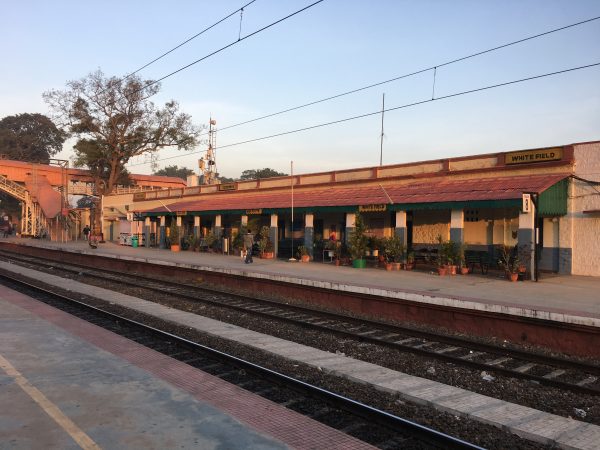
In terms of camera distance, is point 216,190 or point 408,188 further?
point 216,190

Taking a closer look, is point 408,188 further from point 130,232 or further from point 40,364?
point 130,232

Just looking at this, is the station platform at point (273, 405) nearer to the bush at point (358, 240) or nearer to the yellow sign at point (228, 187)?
the bush at point (358, 240)

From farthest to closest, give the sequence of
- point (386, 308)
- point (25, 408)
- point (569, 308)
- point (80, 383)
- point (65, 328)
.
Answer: point (386, 308)
point (569, 308)
point (65, 328)
point (80, 383)
point (25, 408)

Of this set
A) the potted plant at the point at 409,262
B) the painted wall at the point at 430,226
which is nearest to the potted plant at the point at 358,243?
the potted plant at the point at 409,262

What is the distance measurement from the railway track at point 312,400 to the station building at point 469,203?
42.2 ft

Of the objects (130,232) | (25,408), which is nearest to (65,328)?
(25,408)

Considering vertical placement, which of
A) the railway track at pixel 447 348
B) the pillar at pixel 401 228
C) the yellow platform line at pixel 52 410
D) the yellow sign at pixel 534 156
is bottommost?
the railway track at pixel 447 348

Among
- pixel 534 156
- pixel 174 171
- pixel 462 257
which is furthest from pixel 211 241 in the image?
pixel 174 171

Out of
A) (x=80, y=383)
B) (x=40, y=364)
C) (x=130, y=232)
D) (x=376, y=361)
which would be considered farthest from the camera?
(x=130, y=232)

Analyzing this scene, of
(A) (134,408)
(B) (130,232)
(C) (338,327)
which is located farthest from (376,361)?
(B) (130,232)

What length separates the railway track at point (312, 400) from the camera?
4875 mm

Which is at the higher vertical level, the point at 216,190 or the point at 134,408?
the point at 216,190

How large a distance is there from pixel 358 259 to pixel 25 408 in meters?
18.1

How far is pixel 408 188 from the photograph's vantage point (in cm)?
2305
